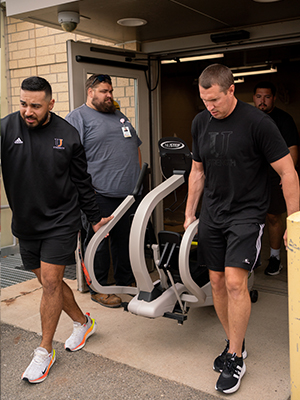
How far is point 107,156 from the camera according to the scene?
3.76 metres

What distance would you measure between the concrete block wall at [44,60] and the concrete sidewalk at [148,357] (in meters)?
2.28

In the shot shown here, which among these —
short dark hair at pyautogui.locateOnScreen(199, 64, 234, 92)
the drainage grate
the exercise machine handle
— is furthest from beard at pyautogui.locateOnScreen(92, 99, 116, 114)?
the drainage grate

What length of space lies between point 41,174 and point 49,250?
473mm

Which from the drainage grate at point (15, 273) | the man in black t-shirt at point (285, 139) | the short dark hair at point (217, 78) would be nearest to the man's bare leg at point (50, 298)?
the short dark hair at point (217, 78)

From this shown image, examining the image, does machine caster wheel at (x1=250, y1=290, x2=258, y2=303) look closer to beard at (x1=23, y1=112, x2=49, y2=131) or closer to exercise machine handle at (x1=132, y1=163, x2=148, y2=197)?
exercise machine handle at (x1=132, y1=163, x2=148, y2=197)

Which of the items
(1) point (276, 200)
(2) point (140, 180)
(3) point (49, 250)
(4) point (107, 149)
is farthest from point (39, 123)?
(1) point (276, 200)

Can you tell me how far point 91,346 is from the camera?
312cm

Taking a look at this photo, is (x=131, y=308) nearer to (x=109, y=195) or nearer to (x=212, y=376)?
(x=212, y=376)

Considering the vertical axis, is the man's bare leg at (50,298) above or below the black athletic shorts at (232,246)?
below

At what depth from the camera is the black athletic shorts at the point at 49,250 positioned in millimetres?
2744

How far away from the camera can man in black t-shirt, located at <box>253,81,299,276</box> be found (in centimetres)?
420

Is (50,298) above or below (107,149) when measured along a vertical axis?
below

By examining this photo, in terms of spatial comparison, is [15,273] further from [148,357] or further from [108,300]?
[148,357]

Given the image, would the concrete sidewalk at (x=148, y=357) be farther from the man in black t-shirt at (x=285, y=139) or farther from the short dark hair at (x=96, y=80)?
the short dark hair at (x=96, y=80)
